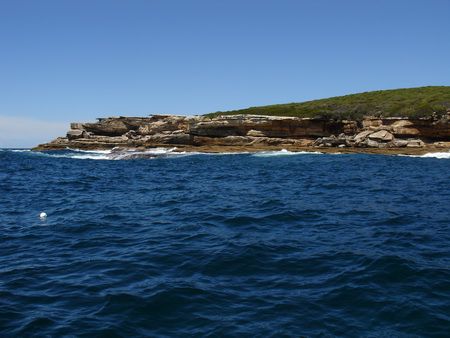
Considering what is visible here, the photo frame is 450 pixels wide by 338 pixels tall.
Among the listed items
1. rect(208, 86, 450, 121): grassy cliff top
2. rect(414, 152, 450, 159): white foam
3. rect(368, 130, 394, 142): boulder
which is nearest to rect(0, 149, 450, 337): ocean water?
rect(414, 152, 450, 159): white foam

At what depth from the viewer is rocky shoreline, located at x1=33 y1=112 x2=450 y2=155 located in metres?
50.6

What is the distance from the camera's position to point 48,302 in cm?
711

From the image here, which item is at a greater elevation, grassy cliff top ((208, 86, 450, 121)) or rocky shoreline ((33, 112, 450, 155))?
grassy cliff top ((208, 86, 450, 121))

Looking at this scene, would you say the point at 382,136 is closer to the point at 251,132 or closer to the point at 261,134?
the point at 261,134

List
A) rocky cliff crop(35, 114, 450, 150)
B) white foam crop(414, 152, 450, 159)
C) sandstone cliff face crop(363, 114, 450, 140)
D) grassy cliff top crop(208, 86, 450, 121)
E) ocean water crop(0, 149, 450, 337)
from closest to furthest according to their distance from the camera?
ocean water crop(0, 149, 450, 337), white foam crop(414, 152, 450, 159), sandstone cliff face crop(363, 114, 450, 140), rocky cliff crop(35, 114, 450, 150), grassy cliff top crop(208, 86, 450, 121)

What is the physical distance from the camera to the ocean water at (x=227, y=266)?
6.31 meters

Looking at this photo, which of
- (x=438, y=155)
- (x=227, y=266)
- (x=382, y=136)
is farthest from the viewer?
(x=382, y=136)

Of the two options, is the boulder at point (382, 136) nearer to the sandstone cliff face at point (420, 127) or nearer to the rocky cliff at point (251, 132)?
Result: the rocky cliff at point (251, 132)

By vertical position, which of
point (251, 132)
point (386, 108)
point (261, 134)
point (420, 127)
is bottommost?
point (420, 127)

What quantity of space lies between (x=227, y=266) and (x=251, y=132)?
52653 mm

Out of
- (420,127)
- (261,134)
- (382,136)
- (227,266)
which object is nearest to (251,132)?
(261,134)

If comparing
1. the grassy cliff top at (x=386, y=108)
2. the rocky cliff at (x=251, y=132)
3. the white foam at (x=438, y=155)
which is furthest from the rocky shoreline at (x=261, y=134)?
the grassy cliff top at (x=386, y=108)

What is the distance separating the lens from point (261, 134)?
60.6 metres

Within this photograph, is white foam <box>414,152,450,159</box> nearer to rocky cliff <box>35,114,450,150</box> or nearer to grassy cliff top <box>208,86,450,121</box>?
rocky cliff <box>35,114,450,150</box>
